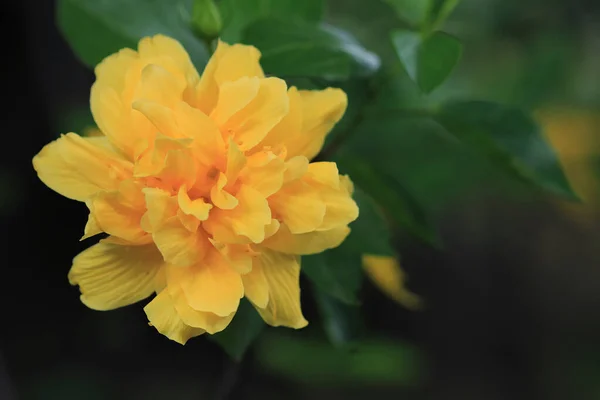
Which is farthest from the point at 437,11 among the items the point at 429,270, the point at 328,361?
the point at 429,270

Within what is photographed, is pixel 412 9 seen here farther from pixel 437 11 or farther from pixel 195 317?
pixel 195 317

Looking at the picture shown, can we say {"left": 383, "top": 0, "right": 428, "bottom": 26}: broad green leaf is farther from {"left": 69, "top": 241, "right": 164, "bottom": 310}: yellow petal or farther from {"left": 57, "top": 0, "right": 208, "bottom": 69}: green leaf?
{"left": 69, "top": 241, "right": 164, "bottom": 310}: yellow petal

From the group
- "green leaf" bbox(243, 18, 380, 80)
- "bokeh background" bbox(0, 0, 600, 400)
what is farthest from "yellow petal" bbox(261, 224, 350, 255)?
"bokeh background" bbox(0, 0, 600, 400)

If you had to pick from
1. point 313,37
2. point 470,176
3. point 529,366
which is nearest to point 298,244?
point 313,37

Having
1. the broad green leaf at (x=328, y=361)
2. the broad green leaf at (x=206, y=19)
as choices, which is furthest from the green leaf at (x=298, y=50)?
the broad green leaf at (x=328, y=361)

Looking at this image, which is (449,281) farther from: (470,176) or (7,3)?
(7,3)

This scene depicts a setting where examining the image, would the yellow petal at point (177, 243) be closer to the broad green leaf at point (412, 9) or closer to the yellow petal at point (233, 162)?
the yellow petal at point (233, 162)
